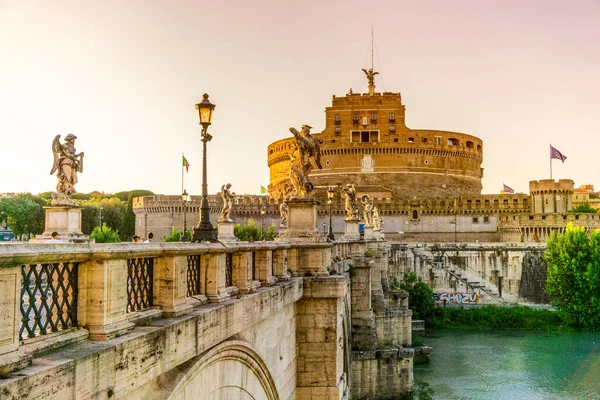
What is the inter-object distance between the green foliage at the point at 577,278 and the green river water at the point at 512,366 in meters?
2.02

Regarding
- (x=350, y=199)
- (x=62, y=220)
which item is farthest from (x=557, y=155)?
(x=62, y=220)

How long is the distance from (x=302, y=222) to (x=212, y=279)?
5402 mm

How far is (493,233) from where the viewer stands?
73688 mm

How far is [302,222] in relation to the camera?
1192 cm

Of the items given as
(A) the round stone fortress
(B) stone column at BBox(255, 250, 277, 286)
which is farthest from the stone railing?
(A) the round stone fortress

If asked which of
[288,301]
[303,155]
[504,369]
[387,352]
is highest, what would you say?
[303,155]

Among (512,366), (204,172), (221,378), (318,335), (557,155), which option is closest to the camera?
(221,378)

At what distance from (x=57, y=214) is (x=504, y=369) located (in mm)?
24248

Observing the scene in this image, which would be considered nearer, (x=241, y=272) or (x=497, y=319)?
(x=241, y=272)

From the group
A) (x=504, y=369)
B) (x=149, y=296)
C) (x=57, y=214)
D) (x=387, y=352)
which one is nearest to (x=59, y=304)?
(x=149, y=296)

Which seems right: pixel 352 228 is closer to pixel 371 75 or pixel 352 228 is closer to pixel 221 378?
pixel 221 378

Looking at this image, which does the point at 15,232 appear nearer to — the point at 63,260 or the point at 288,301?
the point at 288,301

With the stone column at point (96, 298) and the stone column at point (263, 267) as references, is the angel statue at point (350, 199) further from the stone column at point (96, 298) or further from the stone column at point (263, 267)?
the stone column at point (96, 298)

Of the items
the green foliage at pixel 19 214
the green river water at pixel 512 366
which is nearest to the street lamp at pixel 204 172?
the green river water at pixel 512 366
